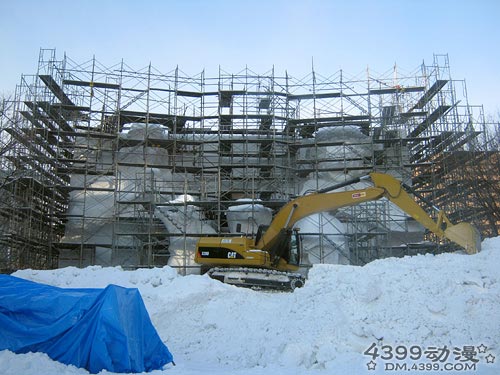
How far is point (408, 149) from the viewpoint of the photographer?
80.4 feet

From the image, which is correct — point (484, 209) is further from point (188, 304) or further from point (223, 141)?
point (188, 304)

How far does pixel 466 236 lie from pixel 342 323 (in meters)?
5.89

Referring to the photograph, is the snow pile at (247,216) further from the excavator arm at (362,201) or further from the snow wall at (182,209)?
the excavator arm at (362,201)

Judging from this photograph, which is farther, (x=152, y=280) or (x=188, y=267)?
(x=188, y=267)

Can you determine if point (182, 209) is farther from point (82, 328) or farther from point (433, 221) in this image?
point (82, 328)

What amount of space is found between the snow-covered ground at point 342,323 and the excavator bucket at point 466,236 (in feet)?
2.50

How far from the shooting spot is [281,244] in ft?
55.8

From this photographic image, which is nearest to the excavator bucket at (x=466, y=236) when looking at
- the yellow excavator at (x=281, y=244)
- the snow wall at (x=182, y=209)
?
the yellow excavator at (x=281, y=244)

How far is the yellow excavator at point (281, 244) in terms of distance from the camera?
15279mm

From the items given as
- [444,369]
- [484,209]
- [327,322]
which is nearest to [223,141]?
[484,209]

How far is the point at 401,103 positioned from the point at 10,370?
22380mm

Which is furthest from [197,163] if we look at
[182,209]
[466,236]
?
[466,236]

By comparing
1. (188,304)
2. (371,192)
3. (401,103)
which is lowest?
(188,304)

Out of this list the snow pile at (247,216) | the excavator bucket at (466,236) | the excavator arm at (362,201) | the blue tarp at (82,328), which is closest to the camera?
the blue tarp at (82,328)
